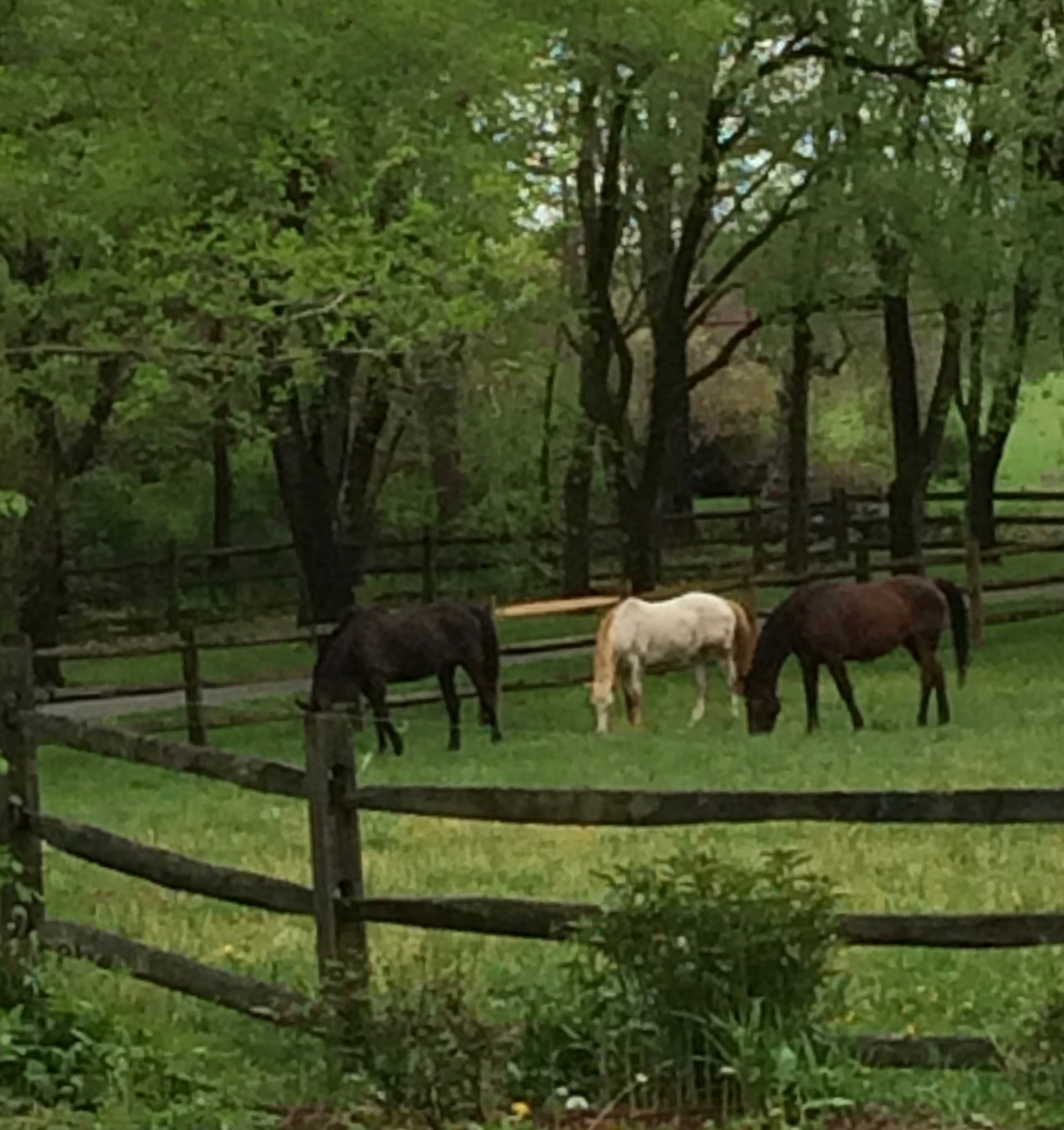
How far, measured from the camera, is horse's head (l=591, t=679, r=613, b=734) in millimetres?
18453

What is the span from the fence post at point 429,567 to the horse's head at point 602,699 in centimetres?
892

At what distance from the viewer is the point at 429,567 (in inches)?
1121

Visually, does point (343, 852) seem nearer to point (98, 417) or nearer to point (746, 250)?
point (98, 417)

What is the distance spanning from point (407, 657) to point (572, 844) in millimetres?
6457

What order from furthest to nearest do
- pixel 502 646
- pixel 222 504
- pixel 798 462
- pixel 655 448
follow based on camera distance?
1. pixel 222 504
2. pixel 798 462
3. pixel 655 448
4. pixel 502 646

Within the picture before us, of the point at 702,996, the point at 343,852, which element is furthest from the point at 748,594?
the point at 702,996

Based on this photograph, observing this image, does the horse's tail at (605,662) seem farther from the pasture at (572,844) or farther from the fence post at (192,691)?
the fence post at (192,691)

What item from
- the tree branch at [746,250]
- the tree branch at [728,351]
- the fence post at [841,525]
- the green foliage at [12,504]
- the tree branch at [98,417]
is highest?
the tree branch at [746,250]

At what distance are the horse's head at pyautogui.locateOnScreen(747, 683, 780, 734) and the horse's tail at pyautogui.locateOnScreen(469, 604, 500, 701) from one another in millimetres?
2277

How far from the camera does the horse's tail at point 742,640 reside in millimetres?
19562

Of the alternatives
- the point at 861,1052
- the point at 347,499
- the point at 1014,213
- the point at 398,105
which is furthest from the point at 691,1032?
the point at 347,499

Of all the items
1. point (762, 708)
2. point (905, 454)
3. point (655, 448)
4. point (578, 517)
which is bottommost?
point (762, 708)

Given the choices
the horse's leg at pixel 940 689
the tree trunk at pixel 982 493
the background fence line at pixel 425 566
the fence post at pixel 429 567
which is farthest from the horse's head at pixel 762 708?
the tree trunk at pixel 982 493

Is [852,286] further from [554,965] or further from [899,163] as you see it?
[554,965]
